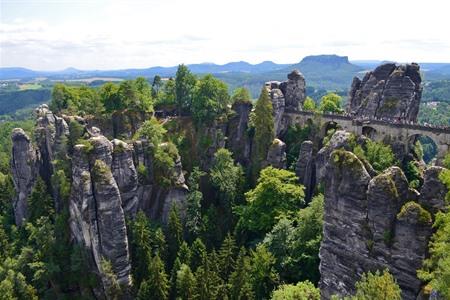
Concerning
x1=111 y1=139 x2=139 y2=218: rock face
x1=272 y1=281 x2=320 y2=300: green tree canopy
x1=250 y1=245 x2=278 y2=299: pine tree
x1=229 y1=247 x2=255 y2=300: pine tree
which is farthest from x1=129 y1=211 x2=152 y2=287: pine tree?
x1=272 y1=281 x2=320 y2=300: green tree canopy

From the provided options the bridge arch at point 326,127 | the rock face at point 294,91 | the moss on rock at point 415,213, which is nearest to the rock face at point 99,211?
the bridge arch at point 326,127

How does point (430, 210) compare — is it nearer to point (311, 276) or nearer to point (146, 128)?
point (311, 276)

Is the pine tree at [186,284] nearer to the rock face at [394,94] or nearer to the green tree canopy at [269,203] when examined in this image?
the green tree canopy at [269,203]

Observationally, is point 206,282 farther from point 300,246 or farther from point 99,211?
point 99,211

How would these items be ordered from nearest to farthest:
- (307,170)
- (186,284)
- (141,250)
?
(186,284)
(141,250)
(307,170)

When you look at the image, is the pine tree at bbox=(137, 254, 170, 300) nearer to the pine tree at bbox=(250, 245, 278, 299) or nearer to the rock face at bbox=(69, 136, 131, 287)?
the rock face at bbox=(69, 136, 131, 287)

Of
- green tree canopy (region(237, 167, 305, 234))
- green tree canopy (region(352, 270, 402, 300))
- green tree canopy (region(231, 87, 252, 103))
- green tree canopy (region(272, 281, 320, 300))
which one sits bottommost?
green tree canopy (region(272, 281, 320, 300))

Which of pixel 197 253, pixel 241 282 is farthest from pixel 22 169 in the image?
pixel 241 282
